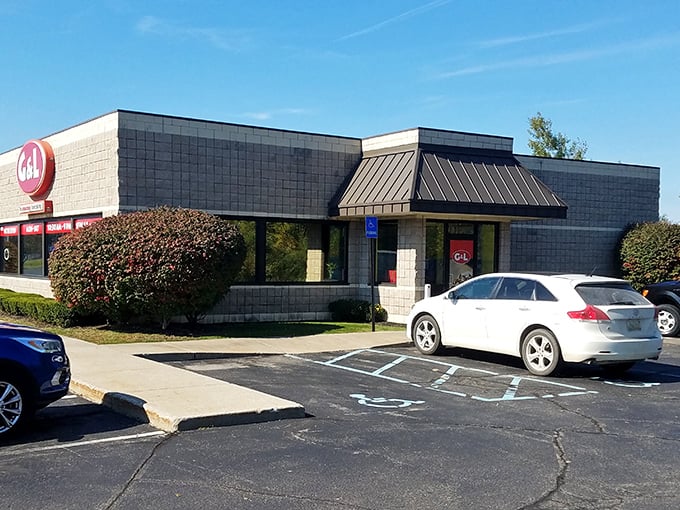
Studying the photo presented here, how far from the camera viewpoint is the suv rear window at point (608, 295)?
38.0ft

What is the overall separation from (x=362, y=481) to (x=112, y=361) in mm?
6744

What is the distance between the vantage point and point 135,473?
6.33 metres

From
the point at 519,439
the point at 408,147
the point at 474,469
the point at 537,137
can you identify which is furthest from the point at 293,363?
the point at 537,137

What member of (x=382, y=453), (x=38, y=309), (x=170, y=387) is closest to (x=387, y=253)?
(x=38, y=309)

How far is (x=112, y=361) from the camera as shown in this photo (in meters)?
11.8

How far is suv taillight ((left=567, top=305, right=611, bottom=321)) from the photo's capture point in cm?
1129

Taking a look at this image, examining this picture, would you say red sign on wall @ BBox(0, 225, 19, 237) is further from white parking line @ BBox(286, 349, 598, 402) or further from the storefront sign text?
white parking line @ BBox(286, 349, 598, 402)

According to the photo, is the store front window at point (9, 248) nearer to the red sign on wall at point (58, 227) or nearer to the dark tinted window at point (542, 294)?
the red sign on wall at point (58, 227)

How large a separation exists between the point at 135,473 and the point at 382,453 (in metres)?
2.23

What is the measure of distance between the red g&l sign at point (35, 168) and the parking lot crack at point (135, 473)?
15482 millimetres

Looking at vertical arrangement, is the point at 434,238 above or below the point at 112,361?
above

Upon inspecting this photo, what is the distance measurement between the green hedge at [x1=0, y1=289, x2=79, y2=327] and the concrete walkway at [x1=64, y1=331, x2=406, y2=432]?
2.26m

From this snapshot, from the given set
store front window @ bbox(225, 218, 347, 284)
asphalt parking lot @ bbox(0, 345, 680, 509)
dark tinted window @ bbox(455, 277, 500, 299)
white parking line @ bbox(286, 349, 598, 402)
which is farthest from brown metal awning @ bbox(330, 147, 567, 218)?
asphalt parking lot @ bbox(0, 345, 680, 509)

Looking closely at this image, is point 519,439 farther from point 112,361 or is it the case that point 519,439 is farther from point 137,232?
point 137,232
